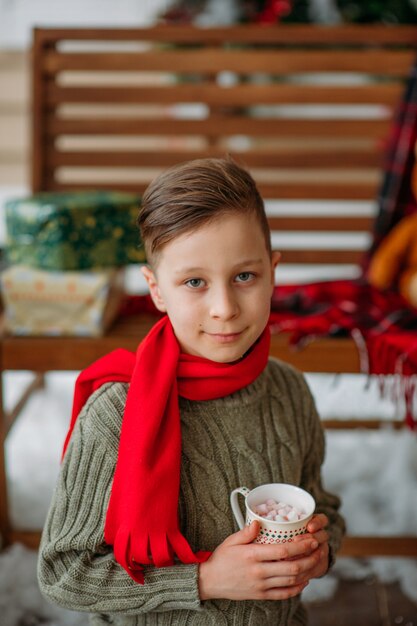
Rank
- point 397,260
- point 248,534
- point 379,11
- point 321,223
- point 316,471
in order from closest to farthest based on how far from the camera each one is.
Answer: point 248,534 → point 316,471 → point 397,260 → point 321,223 → point 379,11

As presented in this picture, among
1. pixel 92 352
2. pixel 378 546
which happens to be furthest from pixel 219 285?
pixel 378 546

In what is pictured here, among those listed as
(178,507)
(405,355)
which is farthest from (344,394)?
(178,507)

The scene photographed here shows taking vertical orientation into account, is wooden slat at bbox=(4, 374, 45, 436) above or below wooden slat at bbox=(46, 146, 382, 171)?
below

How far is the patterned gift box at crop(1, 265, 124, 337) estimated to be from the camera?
1.67 metres

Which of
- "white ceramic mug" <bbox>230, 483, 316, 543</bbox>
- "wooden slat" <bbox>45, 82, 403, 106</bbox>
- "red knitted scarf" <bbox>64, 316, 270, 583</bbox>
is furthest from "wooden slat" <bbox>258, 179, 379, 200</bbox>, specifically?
"white ceramic mug" <bbox>230, 483, 316, 543</bbox>

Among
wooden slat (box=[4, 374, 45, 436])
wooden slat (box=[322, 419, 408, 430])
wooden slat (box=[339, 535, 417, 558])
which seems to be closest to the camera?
wooden slat (box=[339, 535, 417, 558])

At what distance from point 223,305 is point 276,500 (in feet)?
0.84

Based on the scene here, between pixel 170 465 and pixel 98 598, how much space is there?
0.65 feet

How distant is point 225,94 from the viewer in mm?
2311

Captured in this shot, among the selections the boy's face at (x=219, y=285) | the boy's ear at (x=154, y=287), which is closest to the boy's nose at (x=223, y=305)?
the boy's face at (x=219, y=285)

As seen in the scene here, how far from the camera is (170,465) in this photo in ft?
3.05

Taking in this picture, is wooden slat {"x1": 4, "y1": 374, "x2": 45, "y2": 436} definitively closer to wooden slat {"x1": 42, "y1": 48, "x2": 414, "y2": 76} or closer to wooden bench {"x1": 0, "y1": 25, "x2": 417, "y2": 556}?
wooden bench {"x1": 0, "y1": 25, "x2": 417, "y2": 556}

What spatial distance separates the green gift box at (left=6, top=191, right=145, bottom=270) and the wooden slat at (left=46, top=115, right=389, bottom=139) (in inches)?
24.7

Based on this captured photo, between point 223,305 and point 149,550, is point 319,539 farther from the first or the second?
point 223,305
